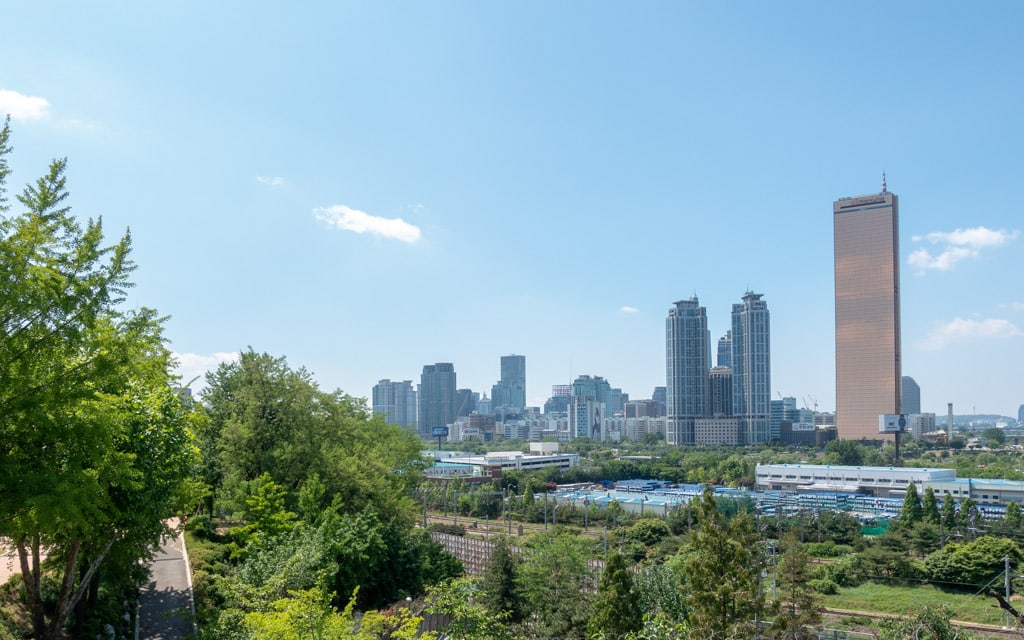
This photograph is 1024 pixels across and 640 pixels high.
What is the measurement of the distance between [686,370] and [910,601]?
10071 cm

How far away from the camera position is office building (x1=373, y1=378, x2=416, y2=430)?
17962cm

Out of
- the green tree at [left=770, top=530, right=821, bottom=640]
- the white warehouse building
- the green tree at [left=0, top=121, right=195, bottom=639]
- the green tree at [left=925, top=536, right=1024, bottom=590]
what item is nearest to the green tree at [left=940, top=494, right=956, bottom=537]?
the green tree at [left=925, top=536, right=1024, bottom=590]

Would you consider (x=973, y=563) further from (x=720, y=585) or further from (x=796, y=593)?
(x=720, y=585)

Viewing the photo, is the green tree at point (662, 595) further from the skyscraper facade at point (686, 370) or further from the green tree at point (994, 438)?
the green tree at point (994, 438)

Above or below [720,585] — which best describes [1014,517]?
below

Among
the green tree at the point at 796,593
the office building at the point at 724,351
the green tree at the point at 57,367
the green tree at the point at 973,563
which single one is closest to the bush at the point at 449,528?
the green tree at the point at 796,593

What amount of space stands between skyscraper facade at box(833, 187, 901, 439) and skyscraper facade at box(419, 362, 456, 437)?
331 ft

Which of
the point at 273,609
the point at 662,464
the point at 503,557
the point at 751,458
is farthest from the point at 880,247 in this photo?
the point at 273,609

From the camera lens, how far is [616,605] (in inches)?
539

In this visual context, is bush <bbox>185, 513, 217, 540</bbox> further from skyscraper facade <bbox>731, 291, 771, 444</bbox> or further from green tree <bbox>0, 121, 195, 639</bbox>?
skyscraper facade <bbox>731, 291, 771, 444</bbox>

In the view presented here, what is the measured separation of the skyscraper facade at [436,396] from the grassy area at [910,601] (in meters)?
A: 156

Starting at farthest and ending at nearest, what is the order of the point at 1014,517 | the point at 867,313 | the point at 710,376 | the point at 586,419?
the point at 586,419 → the point at 710,376 → the point at 867,313 → the point at 1014,517

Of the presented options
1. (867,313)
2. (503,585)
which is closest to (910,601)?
(503,585)

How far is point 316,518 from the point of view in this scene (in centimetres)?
1576
